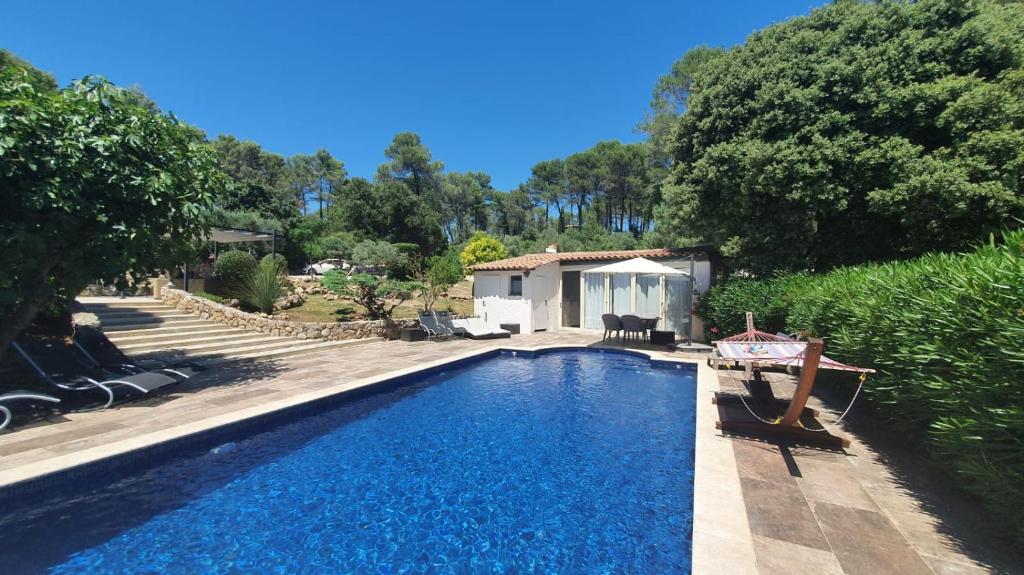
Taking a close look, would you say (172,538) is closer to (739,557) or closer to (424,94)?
(739,557)

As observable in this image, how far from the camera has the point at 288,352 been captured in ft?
37.3

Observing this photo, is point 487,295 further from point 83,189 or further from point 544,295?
point 83,189

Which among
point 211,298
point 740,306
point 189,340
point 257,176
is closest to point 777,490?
point 740,306

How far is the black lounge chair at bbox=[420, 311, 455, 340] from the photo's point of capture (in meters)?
14.8

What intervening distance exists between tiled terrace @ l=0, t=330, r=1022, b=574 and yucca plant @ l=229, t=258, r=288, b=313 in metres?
6.57

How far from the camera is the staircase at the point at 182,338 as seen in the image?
9.86m

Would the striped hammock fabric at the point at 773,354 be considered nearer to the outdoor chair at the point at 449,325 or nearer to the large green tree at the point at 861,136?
the large green tree at the point at 861,136

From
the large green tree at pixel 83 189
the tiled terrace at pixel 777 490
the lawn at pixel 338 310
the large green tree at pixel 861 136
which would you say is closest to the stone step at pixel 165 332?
the lawn at pixel 338 310

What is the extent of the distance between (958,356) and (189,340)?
14349 millimetres

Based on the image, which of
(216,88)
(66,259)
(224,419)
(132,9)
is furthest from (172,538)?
(216,88)

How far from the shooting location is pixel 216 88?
23.3m

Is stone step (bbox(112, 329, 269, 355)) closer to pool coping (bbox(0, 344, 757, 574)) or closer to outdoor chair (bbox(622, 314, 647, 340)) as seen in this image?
pool coping (bbox(0, 344, 757, 574))

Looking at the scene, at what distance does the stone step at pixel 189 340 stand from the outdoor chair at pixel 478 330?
21.0 feet

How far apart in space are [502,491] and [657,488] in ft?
5.77
